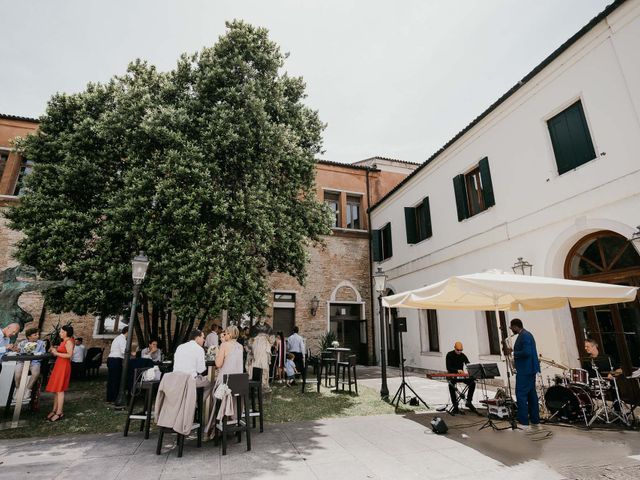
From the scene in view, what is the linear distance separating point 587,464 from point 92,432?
7.23m

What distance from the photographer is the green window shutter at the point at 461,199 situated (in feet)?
36.3

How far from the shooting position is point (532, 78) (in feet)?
28.7

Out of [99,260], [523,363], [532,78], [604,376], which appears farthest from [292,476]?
[532,78]

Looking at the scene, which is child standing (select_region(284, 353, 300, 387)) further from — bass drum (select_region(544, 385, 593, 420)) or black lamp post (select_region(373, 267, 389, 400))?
bass drum (select_region(544, 385, 593, 420))

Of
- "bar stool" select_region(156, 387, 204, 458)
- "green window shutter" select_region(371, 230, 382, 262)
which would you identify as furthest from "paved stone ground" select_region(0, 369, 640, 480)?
"green window shutter" select_region(371, 230, 382, 262)

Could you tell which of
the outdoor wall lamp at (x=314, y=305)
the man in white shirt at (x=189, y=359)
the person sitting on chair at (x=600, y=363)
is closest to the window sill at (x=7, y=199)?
the outdoor wall lamp at (x=314, y=305)

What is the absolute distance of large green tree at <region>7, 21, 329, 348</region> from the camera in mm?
8109

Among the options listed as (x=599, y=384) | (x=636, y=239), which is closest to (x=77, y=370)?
(x=599, y=384)

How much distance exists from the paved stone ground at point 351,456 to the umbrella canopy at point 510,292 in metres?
2.12

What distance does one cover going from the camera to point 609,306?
7.11 metres

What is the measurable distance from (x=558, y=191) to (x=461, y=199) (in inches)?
133

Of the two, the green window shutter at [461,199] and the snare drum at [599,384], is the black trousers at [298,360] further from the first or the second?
the snare drum at [599,384]

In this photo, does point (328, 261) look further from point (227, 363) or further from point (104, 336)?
point (227, 363)

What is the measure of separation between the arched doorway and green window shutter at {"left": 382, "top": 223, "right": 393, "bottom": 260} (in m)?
8.27
